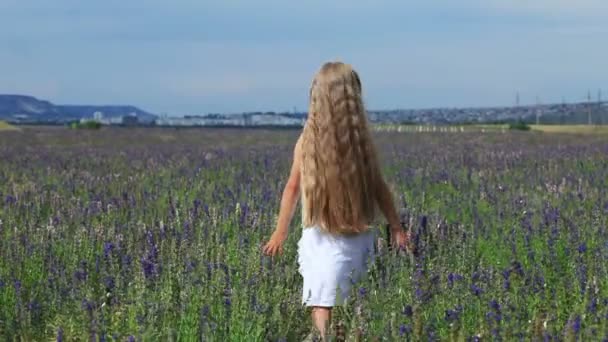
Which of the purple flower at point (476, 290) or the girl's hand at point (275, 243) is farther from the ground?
the girl's hand at point (275, 243)

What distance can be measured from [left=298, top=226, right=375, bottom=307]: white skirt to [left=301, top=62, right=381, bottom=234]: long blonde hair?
0.26ft

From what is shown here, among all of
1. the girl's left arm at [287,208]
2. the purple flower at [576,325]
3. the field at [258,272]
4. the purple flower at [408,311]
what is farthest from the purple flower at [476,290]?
the girl's left arm at [287,208]

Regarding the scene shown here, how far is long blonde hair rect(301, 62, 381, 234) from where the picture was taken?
4832mm

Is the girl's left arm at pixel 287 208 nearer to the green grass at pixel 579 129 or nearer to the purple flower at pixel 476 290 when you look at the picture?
the purple flower at pixel 476 290

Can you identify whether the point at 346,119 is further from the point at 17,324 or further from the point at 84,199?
the point at 84,199

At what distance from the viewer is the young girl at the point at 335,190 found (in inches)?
191

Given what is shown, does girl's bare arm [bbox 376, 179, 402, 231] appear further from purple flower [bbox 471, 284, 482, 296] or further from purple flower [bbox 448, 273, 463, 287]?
purple flower [bbox 471, 284, 482, 296]

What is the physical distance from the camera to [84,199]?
9180 millimetres

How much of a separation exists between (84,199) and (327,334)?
18.3 ft

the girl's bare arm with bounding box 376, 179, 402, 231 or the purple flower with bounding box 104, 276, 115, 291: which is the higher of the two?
the girl's bare arm with bounding box 376, 179, 402, 231

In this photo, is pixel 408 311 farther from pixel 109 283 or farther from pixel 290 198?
pixel 109 283

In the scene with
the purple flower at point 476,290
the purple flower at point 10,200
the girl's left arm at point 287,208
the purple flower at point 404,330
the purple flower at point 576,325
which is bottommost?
the purple flower at point 404,330

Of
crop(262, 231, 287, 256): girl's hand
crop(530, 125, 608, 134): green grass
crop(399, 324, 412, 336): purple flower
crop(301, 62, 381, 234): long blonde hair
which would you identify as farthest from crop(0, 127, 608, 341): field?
crop(530, 125, 608, 134): green grass

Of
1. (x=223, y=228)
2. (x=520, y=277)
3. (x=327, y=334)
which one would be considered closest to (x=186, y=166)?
(x=223, y=228)
